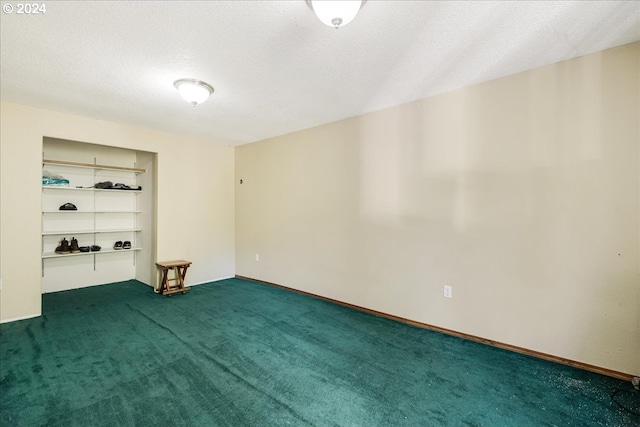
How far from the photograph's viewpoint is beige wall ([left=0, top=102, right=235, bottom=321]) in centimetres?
309

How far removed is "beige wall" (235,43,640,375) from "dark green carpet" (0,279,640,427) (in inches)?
13.0

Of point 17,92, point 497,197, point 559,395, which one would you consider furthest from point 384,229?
point 17,92

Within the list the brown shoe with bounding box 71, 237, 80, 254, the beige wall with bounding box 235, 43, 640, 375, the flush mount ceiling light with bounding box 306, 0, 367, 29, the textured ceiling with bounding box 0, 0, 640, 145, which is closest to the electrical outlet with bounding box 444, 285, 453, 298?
the beige wall with bounding box 235, 43, 640, 375

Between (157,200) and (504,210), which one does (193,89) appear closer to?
(157,200)

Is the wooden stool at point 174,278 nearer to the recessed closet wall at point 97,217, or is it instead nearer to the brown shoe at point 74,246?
the recessed closet wall at point 97,217

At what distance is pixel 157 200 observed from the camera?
168 inches

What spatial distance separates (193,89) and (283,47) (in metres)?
1.05

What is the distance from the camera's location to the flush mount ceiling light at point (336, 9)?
140cm

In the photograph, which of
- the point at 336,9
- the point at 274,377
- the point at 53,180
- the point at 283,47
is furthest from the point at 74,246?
the point at 336,9

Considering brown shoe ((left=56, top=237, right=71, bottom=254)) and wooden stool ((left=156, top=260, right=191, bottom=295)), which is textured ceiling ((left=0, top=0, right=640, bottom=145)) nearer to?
brown shoe ((left=56, top=237, right=71, bottom=254))

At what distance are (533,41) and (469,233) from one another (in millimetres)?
1596

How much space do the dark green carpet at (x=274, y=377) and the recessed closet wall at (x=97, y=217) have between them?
4.57 ft

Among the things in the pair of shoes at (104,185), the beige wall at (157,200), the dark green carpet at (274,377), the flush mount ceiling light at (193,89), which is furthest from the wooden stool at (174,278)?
the flush mount ceiling light at (193,89)

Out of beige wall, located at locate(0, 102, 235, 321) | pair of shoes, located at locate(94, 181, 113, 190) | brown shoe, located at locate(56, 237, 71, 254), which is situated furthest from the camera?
pair of shoes, located at locate(94, 181, 113, 190)
